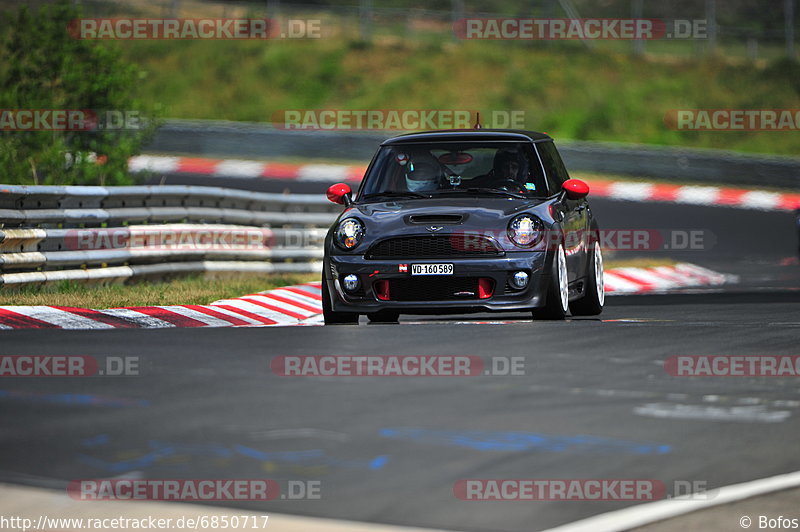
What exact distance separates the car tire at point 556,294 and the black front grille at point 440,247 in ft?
1.51

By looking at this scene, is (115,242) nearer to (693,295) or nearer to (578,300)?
(578,300)

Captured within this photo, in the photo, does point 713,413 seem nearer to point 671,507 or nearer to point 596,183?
point 671,507

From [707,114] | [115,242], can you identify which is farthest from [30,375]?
[707,114]

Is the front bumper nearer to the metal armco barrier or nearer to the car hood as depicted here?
the car hood

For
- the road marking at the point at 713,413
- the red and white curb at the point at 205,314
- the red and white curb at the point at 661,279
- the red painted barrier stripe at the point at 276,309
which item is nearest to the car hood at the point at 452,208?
the red and white curb at the point at 205,314

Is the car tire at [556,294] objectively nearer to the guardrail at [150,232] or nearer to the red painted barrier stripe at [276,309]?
the red painted barrier stripe at [276,309]

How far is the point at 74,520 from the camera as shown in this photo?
4840mm

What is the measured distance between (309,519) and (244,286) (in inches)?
400

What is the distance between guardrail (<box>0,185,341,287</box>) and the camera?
1319 cm

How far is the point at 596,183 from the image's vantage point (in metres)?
29.5

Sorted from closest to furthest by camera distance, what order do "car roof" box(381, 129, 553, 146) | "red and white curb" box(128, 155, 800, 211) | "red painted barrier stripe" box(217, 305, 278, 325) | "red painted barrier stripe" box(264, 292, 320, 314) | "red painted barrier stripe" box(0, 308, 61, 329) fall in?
"red painted barrier stripe" box(0, 308, 61, 329) < "car roof" box(381, 129, 553, 146) < "red painted barrier stripe" box(217, 305, 278, 325) < "red painted barrier stripe" box(264, 292, 320, 314) < "red and white curb" box(128, 155, 800, 211)

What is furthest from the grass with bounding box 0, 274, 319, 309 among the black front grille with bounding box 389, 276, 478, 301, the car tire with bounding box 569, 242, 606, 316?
the car tire with bounding box 569, 242, 606, 316

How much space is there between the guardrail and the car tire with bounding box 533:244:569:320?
4.71m

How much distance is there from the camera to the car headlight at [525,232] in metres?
10.9
